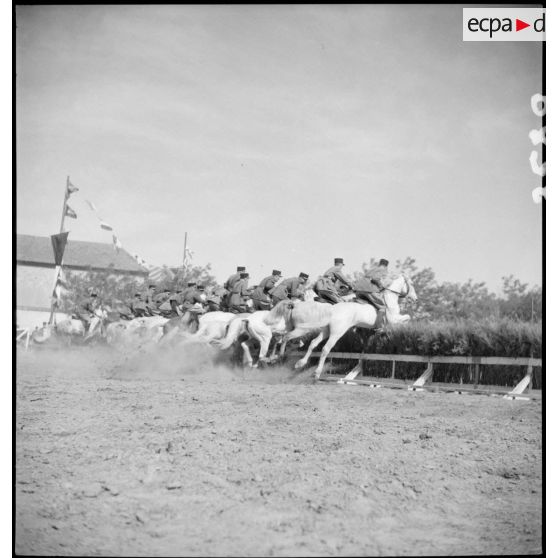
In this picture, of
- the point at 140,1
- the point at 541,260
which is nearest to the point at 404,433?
the point at 541,260

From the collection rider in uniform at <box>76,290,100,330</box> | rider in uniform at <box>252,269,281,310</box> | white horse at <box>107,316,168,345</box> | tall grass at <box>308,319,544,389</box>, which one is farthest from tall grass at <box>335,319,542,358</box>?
rider in uniform at <box>76,290,100,330</box>

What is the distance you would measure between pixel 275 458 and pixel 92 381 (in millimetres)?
6817

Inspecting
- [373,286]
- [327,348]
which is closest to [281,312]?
[327,348]

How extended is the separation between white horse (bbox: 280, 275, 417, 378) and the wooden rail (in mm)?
528

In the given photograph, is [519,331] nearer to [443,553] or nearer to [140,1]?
[443,553]

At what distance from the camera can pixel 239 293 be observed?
16.6m

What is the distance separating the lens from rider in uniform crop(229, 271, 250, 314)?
16.5 m

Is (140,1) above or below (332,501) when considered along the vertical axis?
above

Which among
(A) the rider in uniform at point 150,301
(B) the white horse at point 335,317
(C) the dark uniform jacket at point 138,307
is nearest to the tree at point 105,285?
(A) the rider in uniform at point 150,301

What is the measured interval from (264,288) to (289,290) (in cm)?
119

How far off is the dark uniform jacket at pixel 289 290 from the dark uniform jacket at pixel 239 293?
1.99 meters

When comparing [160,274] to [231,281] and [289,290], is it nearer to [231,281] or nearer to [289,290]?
[231,281]

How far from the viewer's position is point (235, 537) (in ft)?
14.2

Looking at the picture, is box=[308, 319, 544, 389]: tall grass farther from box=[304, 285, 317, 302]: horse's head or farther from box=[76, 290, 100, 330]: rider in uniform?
box=[76, 290, 100, 330]: rider in uniform
